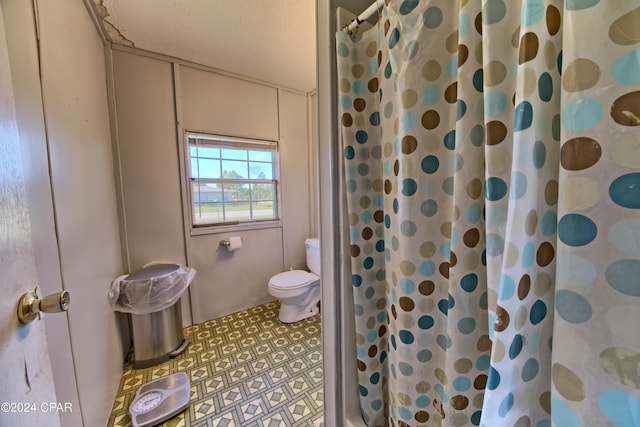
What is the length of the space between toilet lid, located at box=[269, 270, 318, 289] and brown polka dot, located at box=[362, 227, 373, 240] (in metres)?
1.51

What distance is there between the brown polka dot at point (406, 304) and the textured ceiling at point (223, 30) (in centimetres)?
181

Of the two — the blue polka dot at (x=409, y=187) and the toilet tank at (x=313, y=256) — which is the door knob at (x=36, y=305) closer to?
the blue polka dot at (x=409, y=187)

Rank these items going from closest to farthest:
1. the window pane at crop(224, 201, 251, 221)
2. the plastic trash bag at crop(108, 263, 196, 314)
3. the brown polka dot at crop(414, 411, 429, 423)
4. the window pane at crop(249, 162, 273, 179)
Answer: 1. the brown polka dot at crop(414, 411, 429, 423)
2. the plastic trash bag at crop(108, 263, 196, 314)
3. the window pane at crop(224, 201, 251, 221)
4. the window pane at crop(249, 162, 273, 179)

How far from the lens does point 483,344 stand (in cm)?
59

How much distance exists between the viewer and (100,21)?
5.22 feet

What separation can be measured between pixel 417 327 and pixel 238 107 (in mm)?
2459

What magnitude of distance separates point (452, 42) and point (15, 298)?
1243 millimetres

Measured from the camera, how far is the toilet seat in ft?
7.23

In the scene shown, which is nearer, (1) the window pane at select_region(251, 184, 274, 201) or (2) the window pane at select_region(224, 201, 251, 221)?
(2) the window pane at select_region(224, 201, 251, 221)

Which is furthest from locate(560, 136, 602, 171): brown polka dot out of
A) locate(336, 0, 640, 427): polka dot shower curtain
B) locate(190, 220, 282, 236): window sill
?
locate(190, 220, 282, 236): window sill

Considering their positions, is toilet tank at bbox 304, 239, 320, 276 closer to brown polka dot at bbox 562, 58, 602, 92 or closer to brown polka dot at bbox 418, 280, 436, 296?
brown polka dot at bbox 418, 280, 436, 296

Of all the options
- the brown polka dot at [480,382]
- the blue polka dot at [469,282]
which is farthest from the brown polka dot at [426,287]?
the brown polka dot at [480,382]

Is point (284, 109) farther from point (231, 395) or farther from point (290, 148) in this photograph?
point (231, 395)

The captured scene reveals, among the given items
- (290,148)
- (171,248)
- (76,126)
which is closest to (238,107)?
(290,148)
